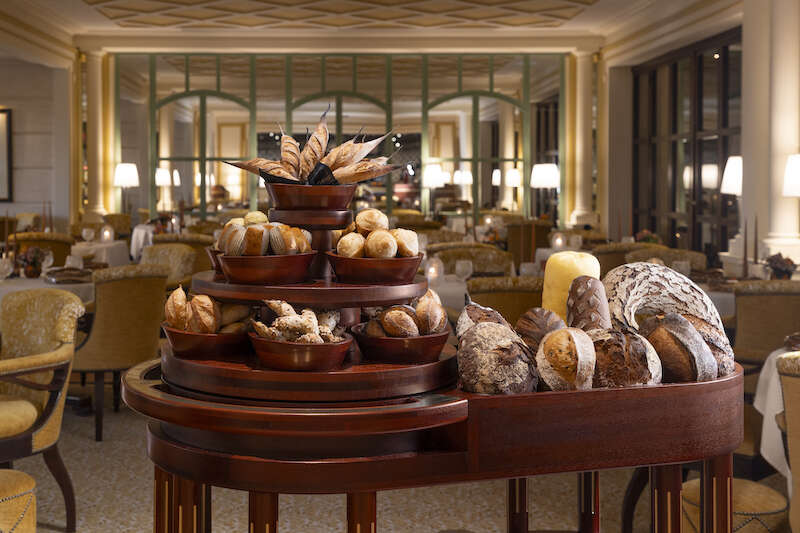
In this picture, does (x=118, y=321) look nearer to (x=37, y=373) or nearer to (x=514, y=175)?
(x=37, y=373)

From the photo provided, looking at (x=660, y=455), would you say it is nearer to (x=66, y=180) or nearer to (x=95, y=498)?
(x=95, y=498)

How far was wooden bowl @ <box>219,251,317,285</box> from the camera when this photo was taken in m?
1.77

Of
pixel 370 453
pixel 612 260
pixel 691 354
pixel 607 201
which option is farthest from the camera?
pixel 607 201

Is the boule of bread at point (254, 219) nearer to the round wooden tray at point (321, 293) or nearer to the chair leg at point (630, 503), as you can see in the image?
the round wooden tray at point (321, 293)

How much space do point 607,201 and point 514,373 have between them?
9.52m

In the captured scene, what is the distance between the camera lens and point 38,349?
3680 mm

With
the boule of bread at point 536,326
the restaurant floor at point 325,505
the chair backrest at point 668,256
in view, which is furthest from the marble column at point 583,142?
the boule of bread at point 536,326

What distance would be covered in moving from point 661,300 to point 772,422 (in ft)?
5.56

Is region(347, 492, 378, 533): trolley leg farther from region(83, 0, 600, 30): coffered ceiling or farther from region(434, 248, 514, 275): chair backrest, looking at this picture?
region(83, 0, 600, 30): coffered ceiling

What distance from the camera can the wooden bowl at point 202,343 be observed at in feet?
5.72

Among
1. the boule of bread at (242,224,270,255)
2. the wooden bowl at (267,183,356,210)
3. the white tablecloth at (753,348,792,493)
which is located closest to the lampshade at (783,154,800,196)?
the white tablecloth at (753,348,792,493)

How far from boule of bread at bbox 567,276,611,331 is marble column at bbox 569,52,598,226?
30.6 ft

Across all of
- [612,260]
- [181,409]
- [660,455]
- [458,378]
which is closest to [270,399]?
[181,409]

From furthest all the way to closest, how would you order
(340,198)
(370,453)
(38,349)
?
(38,349), (340,198), (370,453)
